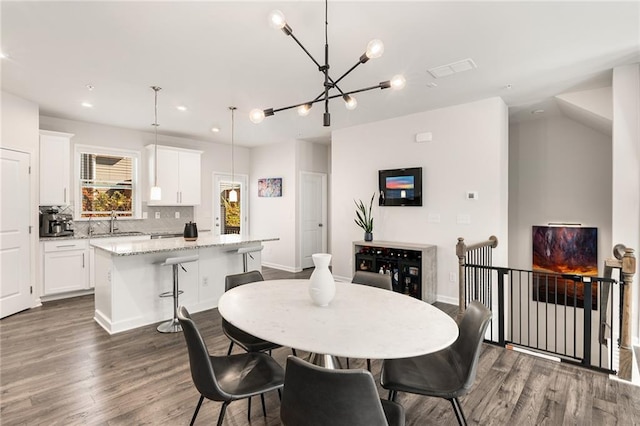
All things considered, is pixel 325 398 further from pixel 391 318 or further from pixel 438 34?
pixel 438 34

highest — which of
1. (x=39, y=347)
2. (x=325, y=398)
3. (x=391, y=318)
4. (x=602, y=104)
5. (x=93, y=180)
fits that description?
(x=602, y=104)

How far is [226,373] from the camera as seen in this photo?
1.79 m

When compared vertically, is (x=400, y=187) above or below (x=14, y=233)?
above

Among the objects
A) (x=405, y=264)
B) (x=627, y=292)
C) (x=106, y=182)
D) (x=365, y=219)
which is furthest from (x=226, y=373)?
(x=106, y=182)

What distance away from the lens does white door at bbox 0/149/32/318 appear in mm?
3928

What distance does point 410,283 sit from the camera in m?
4.64

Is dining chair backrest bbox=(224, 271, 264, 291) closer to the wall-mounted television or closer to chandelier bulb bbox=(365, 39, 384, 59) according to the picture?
chandelier bulb bbox=(365, 39, 384, 59)

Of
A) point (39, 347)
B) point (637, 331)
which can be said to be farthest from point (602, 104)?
point (39, 347)

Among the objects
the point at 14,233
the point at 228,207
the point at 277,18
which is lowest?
the point at 14,233

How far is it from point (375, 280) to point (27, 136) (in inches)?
191

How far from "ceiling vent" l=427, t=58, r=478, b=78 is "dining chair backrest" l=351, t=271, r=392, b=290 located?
86.7 inches

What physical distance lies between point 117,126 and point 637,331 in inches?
299

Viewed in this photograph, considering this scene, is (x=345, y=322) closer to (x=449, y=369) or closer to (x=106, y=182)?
(x=449, y=369)

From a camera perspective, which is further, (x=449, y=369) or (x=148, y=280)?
(x=148, y=280)
